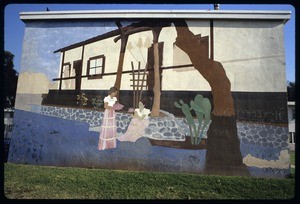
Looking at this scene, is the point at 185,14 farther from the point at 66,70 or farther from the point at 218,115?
the point at 66,70

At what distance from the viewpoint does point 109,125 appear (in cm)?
841

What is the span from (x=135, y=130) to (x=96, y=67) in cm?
270

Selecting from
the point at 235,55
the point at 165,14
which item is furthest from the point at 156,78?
the point at 235,55

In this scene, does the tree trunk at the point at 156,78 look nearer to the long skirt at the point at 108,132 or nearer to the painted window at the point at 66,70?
the long skirt at the point at 108,132

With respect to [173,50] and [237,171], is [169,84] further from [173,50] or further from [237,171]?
[237,171]

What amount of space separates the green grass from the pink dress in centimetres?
85

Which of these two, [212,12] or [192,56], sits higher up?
[212,12]

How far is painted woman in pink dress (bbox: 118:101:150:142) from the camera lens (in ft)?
27.2

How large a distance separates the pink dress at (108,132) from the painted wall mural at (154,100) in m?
0.03

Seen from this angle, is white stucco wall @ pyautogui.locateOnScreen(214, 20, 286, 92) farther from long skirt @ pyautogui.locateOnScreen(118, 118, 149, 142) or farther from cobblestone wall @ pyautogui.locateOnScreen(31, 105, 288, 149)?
long skirt @ pyautogui.locateOnScreen(118, 118, 149, 142)

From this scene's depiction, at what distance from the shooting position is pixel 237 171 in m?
7.84

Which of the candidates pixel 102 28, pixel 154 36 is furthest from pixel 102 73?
pixel 154 36

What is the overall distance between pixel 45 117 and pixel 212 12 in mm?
6813

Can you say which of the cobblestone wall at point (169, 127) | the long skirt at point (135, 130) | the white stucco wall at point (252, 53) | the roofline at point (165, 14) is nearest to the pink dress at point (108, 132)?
the cobblestone wall at point (169, 127)
